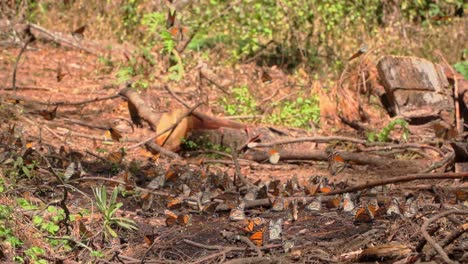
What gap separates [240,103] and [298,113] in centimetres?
57

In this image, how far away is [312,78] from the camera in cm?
909

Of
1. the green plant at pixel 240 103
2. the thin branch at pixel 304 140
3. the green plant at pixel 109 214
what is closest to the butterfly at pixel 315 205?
the green plant at pixel 109 214

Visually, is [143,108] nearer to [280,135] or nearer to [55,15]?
[280,135]

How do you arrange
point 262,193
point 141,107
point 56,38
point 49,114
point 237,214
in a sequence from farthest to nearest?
1. point 56,38
2. point 141,107
3. point 49,114
4. point 262,193
5. point 237,214

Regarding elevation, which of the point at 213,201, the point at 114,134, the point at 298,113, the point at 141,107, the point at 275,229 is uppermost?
the point at 275,229

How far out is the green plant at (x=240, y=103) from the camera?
324 inches

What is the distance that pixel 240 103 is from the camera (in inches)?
332

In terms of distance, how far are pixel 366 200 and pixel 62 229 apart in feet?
5.66

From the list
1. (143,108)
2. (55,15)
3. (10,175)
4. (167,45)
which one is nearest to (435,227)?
(10,175)

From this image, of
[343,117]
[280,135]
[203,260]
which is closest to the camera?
[203,260]

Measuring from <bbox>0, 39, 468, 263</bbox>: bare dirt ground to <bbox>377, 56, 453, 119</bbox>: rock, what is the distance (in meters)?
0.65

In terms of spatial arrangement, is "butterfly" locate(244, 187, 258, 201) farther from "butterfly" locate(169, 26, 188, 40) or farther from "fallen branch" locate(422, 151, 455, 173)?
"butterfly" locate(169, 26, 188, 40)

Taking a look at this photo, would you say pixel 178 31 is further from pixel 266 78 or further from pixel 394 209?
pixel 394 209

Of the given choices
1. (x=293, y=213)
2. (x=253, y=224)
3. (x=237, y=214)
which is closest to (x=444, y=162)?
(x=293, y=213)
